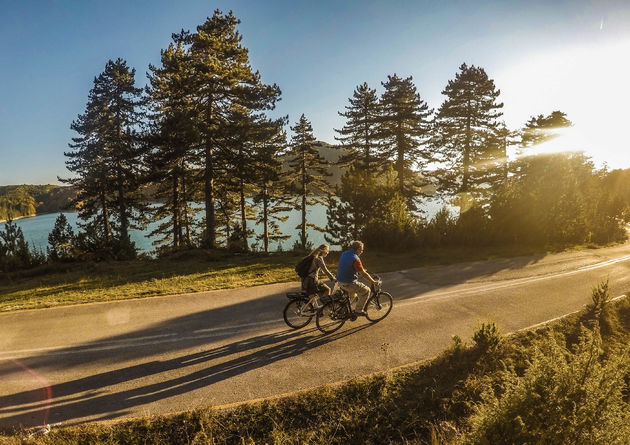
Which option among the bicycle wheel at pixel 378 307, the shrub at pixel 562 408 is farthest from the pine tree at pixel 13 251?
the shrub at pixel 562 408

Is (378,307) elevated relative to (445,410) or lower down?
elevated

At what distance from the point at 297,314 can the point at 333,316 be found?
95cm

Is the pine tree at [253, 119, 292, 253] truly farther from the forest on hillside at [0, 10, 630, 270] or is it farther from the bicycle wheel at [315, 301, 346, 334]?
the bicycle wheel at [315, 301, 346, 334]

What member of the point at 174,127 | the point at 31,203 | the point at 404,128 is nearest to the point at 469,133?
the point at 404,128

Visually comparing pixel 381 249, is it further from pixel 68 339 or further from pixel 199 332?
pixel 68 339

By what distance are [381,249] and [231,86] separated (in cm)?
1449

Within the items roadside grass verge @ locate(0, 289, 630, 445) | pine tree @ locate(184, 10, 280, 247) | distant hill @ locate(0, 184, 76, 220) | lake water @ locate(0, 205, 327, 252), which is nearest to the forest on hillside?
pine tree @ locate(184, 10, 280, 247)

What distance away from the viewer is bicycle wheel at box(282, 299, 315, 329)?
7980mm

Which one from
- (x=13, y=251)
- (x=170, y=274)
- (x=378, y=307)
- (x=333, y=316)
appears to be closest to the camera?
(x=333, y=316)

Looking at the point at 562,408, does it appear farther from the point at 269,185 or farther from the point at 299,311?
the point at 269,185

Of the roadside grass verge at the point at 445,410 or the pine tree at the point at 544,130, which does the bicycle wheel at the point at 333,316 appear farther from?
the pine tree at the point at 544,130

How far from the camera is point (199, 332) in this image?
7.79m

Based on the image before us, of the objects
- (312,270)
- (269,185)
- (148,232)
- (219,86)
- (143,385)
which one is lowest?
(143,385)

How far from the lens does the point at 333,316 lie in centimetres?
803
